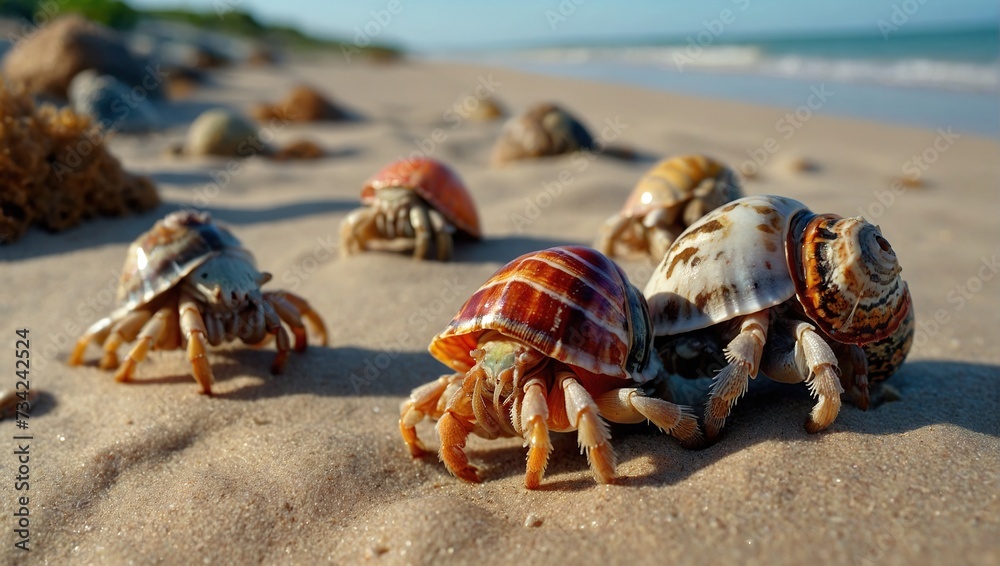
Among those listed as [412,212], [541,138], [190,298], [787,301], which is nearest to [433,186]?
[412,212]

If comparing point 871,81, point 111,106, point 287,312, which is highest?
point 287,312

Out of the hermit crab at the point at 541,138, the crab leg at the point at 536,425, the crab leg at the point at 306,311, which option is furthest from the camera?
the hermit crab at the point at 541,138

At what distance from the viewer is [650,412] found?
102 inches

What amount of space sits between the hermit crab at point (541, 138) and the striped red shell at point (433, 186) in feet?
12.2

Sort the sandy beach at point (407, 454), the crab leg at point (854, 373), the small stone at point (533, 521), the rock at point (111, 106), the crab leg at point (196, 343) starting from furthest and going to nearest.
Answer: the rock at point (111, 106) < the crab leg at point (196, 343) < the crab leg at point (854, 373) < the small stone at point (533, 521) < the sandy beach at point (407, 454)

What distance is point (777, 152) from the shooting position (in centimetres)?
1097

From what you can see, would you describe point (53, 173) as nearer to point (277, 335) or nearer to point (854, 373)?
point (277, 335)

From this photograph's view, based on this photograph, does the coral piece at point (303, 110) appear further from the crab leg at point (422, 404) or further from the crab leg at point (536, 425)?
the crab leg at point (536, 425)

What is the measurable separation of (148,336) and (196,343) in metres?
0.33

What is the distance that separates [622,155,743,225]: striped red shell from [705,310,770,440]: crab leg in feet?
8.20

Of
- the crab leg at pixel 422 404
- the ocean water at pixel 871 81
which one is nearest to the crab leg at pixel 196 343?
the crab leg at pixel 422 404

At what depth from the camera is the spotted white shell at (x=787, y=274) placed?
272cm

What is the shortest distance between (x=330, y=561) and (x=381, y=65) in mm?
35012

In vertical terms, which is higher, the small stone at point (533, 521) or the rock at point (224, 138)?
the small stone at point (533, 521)
